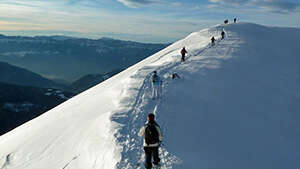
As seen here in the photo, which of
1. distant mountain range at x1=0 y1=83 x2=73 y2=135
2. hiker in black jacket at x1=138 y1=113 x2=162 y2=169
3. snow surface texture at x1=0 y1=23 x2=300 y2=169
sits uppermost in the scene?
hiker in black jacket at x1=138 y1=113 x2=162 y2=169

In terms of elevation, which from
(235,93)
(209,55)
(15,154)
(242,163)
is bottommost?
(15,154)

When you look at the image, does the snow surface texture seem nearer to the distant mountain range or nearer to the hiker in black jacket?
the hiker in black jacket

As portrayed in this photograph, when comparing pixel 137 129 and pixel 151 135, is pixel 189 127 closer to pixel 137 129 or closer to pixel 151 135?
pixel 137 129

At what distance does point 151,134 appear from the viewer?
8.96 m

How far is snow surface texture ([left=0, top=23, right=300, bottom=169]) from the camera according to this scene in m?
11.3

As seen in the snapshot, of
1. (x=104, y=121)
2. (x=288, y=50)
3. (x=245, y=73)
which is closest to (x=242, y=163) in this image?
(x=104, y=121)

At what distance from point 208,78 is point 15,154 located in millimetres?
17835

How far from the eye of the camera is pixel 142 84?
22.3 metres

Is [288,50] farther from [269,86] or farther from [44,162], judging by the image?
[44,162]

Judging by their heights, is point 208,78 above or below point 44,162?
above

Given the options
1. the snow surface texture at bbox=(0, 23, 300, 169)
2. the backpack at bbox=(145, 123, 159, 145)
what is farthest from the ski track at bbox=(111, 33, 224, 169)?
the backpack at bbox=(145, 123, 159, 145)

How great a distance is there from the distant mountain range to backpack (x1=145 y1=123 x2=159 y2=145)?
135696 millimetres

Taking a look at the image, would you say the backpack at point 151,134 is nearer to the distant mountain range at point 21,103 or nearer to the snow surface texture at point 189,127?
the snow surface texture at point 189,127

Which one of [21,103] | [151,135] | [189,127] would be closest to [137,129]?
[189,127]
